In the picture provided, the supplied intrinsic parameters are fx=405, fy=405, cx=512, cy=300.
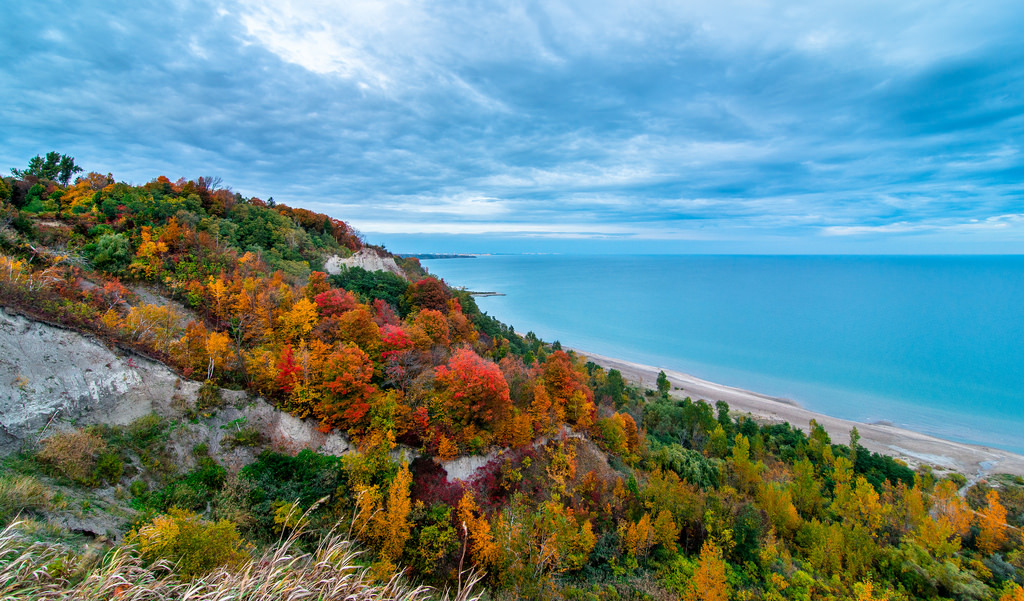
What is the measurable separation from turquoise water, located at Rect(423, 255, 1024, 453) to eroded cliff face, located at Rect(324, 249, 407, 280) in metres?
44.6

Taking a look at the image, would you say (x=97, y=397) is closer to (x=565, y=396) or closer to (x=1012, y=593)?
(x=565, y=396)

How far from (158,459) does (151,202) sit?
30.4 m

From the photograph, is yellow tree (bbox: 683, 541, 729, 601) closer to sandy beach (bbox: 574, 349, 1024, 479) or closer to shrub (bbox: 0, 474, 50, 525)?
shrub (bbox: 0, 474, 50, 525)

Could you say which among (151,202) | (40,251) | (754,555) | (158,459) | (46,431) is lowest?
(754,555)

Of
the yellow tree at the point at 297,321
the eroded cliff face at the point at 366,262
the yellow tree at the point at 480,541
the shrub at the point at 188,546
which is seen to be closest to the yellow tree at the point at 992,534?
the yellow tree at the point at 480,541

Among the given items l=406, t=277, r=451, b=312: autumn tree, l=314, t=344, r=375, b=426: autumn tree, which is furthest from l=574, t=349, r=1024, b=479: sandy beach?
l=314, t=344, r=375, b=426: autumn tree

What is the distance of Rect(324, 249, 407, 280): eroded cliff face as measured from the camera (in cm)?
5076

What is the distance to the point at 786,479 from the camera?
115ft

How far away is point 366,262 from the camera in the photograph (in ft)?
181

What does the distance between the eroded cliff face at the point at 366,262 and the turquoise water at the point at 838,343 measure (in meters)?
44.6

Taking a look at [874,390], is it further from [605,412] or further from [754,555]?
[754,555]

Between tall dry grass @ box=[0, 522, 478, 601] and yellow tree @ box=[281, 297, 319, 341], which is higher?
yellow tree @ box=[281, 297, 319, 341]

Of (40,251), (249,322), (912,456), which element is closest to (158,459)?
(249,322)

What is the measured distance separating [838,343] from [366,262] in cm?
10105
